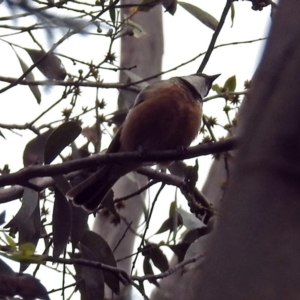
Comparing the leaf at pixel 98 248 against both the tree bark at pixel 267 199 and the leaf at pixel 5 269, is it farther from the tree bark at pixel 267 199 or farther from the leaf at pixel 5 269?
the tree bark at pixel 267 199

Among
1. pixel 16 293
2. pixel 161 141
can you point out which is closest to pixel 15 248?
pixel 16 293

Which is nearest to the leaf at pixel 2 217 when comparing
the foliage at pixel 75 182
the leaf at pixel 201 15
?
the foliage at pixel 75 182

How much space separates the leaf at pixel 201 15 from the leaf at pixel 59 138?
0.88 meters

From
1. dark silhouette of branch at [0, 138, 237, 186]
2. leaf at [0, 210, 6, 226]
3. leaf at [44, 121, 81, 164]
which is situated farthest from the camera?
leaf at [44, 121, 81, 164]

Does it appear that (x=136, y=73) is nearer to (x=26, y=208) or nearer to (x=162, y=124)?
(x=162, y=124)

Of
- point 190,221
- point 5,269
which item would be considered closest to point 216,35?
point 190,221

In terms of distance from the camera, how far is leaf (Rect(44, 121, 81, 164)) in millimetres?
1602

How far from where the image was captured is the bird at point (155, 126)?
2098 mm

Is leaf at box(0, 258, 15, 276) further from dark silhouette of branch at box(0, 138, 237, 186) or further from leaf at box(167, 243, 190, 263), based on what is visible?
leaf at box(167, 243, 190, 263)

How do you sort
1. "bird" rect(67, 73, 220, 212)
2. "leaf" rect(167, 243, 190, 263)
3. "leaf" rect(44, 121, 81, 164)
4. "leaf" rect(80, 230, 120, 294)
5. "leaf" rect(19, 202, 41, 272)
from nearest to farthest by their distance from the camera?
"leaf" rect(44, 121, 81, 164)
"leaf" rect(19, 202, 41, 272)
"leaf" rect(80, 230, 120, 294)
"leaf" rect(167, 243, 190, 263)
"bird" rect(67, 73, 220, 212)

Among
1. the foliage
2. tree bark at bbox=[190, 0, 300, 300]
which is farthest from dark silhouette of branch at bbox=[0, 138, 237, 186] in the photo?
tree bark at bbox=[190, 0, 300, 300]

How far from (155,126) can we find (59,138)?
558mm

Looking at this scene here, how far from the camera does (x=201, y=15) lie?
231 centimetres

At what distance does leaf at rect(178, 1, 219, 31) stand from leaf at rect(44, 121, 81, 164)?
2.87ft
